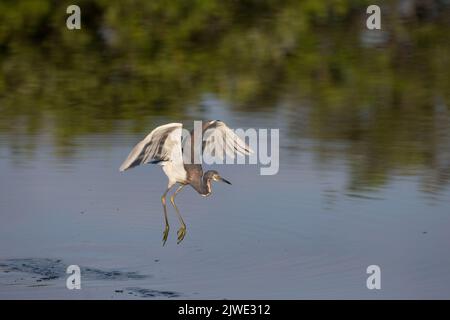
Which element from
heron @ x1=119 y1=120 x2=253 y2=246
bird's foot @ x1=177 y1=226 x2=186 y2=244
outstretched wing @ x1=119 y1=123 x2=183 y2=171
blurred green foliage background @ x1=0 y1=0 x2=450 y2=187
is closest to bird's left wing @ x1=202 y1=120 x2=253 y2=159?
heron @ x1=119 y1=120 x2=253 y2=246

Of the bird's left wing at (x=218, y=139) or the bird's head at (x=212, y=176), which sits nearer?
the bird's left wing at (x=218, y=139)

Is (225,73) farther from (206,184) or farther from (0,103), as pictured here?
(206,184)

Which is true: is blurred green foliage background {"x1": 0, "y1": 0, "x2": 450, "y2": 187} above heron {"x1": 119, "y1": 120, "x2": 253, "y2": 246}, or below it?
above

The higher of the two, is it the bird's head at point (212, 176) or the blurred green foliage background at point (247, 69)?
the blurred green foliage background at point (247, 69)

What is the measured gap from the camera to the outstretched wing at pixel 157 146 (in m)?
5.93

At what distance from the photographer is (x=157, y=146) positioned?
600 centimetres

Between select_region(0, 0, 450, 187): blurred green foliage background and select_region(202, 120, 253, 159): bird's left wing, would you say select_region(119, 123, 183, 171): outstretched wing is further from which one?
select_region(0, 0, 450, 187): blurred green foliage background

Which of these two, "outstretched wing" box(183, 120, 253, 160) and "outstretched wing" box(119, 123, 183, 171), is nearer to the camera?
"outstretched wing" box(119, 123, 183, 171)

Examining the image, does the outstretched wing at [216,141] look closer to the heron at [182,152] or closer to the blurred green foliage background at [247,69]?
the heron at [182,152]

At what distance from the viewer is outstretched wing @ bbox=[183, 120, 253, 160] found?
19.9 feet

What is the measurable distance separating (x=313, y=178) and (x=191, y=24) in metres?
3.83

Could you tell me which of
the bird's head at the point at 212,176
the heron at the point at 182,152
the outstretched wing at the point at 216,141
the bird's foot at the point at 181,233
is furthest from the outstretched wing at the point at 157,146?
the bird's foot at the point at 181,233

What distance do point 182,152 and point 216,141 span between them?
18 centimetres

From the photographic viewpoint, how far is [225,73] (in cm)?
892
